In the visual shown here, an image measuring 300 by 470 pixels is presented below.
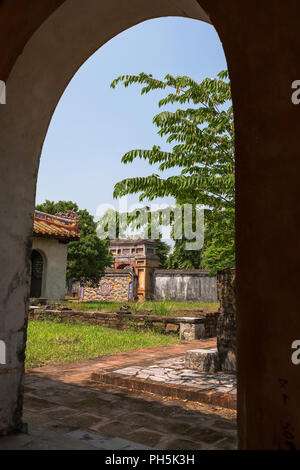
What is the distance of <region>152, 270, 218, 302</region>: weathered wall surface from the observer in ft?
87.0

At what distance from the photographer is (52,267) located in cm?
1747

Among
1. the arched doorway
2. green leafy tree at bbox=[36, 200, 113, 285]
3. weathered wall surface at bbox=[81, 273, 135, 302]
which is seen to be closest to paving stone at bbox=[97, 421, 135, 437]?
the arched doorway

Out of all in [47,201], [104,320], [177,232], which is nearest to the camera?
[177,232]

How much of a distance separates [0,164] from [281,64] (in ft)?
6.66

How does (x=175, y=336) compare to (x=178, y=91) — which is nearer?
(x=178, y=91)

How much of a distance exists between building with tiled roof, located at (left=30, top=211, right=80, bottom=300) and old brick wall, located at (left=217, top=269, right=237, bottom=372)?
1208cm

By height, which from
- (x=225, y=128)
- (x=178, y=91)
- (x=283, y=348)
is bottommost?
(x=283, y=348)

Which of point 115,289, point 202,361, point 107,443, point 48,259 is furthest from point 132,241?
point 107,443

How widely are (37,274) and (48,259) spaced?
1.01m

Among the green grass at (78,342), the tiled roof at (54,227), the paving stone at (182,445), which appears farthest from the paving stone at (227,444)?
the tiled roof at (54,227)

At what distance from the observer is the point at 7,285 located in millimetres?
2666

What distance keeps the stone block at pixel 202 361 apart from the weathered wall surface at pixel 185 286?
20.6 meters
